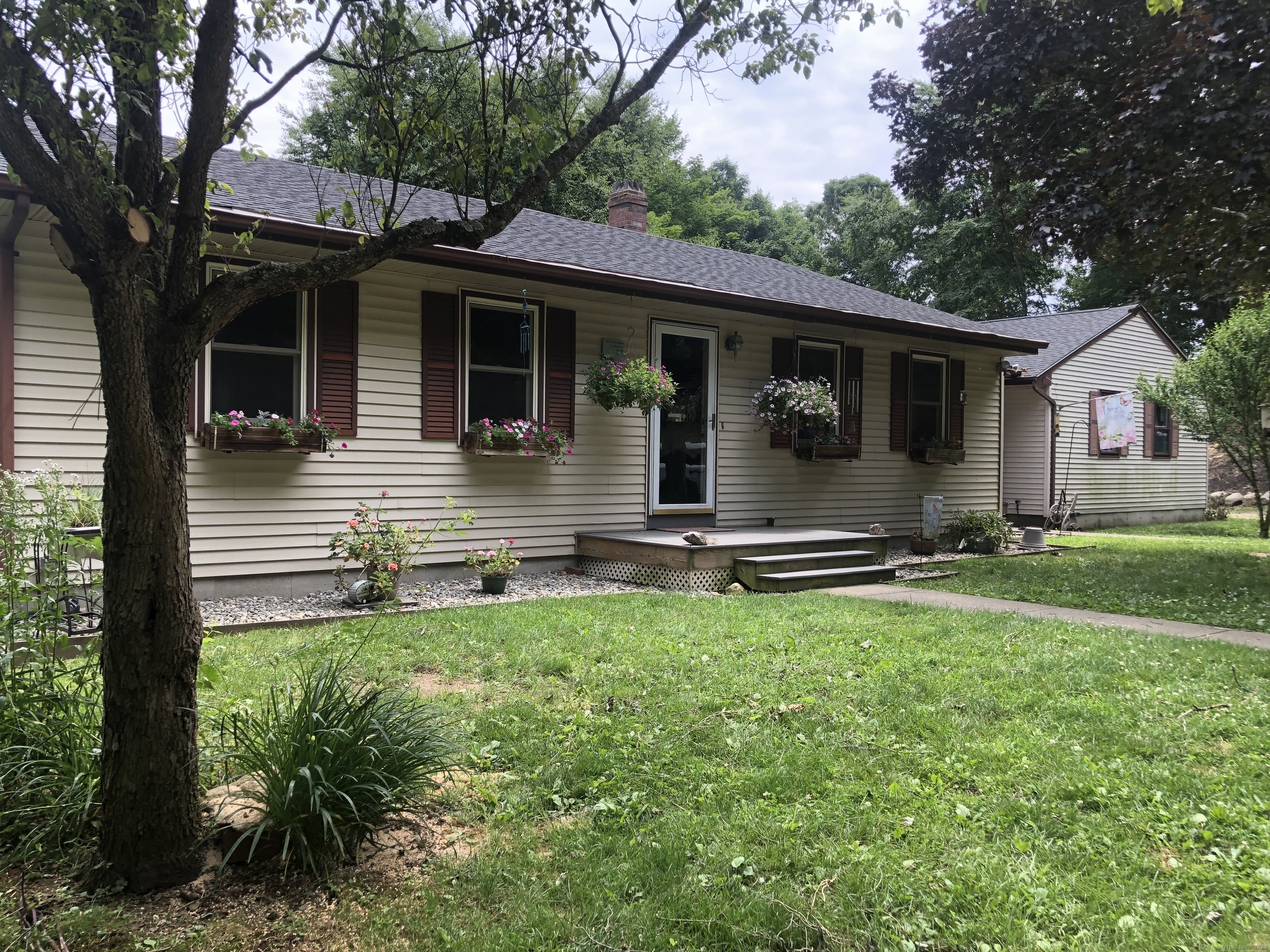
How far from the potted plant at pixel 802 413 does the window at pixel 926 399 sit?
6.20 ft

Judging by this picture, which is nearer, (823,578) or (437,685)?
(437,685)

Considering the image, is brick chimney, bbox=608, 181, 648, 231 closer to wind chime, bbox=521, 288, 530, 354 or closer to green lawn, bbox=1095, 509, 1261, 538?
wind chime, bbox=521, 288, 530, 354

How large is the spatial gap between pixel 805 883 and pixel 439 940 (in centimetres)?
101

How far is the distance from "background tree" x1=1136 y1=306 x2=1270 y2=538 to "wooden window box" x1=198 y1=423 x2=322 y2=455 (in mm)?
13777

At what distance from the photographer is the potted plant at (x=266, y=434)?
635cm

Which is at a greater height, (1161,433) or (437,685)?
(1161,433)

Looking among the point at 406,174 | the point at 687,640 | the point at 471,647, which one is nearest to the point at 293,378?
the point at 471,647

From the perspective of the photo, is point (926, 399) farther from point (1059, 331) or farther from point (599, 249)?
point (1059, 331)

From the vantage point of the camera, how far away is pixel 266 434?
654 centimetres

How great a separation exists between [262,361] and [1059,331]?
54.3 ft

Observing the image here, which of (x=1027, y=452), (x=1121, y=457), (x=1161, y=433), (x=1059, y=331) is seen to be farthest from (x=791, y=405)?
(x=1161, y=433)

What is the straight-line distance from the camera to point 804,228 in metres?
36.6

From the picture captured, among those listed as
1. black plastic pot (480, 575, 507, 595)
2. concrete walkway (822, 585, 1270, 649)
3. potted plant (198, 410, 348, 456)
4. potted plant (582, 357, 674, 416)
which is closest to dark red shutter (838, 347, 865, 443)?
concrete walkway (822, 585, 1270, 649)

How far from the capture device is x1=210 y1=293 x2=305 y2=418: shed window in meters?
6.62
